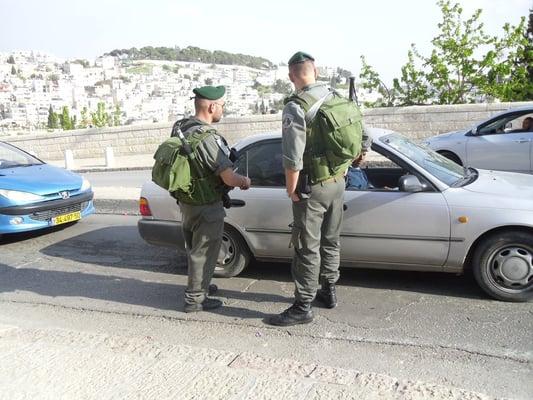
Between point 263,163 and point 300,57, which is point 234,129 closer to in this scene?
point 263,163

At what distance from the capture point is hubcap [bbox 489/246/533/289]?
171 inches

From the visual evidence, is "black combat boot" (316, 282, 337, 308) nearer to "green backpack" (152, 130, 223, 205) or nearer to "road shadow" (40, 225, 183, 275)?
"green backpack" (152, 130, 223, 205)

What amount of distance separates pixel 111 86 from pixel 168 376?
427ft

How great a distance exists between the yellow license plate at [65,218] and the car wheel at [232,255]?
312 centimetres

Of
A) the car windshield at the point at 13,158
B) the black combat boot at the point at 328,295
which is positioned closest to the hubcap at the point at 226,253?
the black combat boot at the point at 328,295

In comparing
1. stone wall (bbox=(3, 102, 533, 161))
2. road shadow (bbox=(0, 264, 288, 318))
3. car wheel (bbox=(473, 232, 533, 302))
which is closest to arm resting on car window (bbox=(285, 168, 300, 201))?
road shadow (bbox=(0, 264, 288, 318))

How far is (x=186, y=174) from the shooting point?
4.07m

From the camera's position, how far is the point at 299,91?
12.6 feet

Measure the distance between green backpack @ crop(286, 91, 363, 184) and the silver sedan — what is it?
92cm

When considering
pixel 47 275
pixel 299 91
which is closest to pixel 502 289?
pixel 299 91

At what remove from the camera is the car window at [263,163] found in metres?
5.14

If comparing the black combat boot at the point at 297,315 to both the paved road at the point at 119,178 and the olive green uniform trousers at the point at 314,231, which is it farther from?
the paved road at the point at 119,178

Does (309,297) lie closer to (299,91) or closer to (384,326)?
(384,326)

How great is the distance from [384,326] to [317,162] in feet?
4.50
